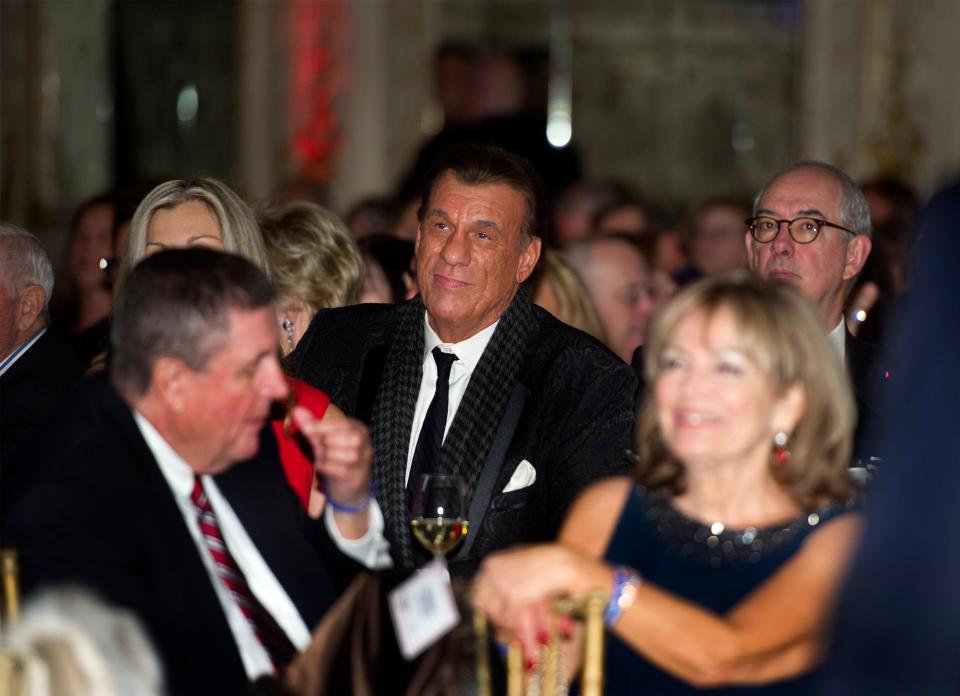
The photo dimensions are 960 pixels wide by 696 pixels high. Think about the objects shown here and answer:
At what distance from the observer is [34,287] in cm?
442

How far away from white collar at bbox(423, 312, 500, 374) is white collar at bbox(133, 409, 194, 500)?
4.28ft

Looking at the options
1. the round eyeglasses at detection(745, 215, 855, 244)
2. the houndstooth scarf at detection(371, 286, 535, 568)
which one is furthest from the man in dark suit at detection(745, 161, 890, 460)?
the houndstooth scarf at detection(371, 286, 535, 568)

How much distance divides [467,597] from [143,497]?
24.6 inches

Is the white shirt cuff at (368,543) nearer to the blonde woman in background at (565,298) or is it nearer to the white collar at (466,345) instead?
the white collar at (466,345)

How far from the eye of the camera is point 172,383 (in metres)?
2.96

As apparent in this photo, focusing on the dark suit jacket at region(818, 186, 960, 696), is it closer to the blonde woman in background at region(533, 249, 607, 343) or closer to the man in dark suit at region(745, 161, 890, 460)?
the man in dark suit at region(745, 161, 890, 460)

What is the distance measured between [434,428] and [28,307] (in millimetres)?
1221

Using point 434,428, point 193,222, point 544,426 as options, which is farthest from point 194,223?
point 544,426

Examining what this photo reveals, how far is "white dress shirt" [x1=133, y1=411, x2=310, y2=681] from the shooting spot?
297 cm

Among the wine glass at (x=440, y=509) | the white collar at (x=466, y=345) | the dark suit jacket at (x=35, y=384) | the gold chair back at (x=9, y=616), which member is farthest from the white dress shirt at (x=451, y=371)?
the gold chair back at (x=9, y=616)

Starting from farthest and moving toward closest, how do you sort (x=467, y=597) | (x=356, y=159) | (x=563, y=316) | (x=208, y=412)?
1. (x=356, y=159)
2. (x=563, y=316)
3. (x=208, y=412)
4. (x=467, y=597)

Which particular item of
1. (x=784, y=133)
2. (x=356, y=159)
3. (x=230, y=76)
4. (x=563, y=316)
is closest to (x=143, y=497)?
(x=563, y=316)

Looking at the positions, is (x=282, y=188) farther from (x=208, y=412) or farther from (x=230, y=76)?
(x=208, y=412)

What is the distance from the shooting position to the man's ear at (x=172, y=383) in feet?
9.67
